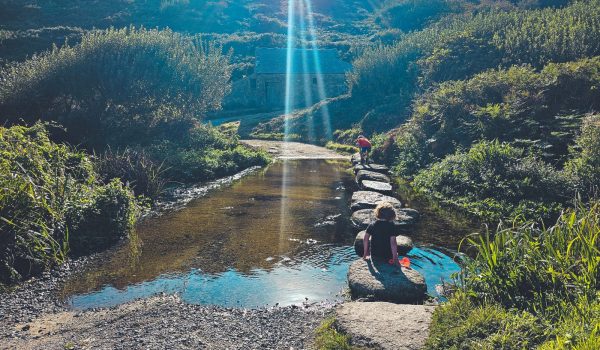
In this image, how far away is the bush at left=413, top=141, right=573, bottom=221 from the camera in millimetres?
11742

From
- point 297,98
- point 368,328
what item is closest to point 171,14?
point 297,98

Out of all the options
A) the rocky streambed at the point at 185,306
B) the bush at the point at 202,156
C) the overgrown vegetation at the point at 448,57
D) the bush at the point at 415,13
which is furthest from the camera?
the bush at the point at 415,13

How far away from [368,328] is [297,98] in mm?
46547

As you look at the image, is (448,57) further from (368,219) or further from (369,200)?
(368,219)

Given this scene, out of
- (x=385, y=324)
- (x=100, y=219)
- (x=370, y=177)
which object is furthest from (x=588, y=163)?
(x=100, y=219)

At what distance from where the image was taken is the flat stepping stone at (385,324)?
17.7ft

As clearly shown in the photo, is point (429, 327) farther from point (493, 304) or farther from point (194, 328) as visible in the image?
point (194, 328)

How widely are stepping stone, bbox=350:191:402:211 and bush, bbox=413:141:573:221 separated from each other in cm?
212

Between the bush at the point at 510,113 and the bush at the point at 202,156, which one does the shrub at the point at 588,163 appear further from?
the bush at the point at 202,156

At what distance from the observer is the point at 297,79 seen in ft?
167

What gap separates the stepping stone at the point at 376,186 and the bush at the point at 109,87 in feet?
38.6

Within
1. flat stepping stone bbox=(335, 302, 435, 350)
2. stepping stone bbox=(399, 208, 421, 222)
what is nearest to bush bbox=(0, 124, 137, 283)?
flat stepping stone bbox=(335, 302, 435, 350)

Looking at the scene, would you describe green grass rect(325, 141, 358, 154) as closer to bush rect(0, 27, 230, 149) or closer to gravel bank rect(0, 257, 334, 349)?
bush rect(0, 27, 230, 149)

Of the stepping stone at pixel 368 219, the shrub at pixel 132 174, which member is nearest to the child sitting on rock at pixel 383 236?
the stepping stone at pixel 368 219
